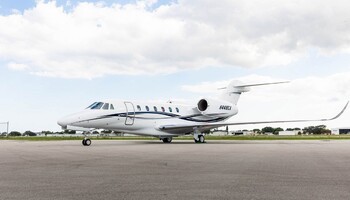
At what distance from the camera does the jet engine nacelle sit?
101ft

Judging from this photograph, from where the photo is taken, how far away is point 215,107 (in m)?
31.7

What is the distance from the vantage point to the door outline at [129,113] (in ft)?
81.8

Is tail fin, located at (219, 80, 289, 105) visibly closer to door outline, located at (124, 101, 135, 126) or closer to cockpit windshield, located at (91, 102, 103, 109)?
door outline, located at (124, 101, 135, 126)

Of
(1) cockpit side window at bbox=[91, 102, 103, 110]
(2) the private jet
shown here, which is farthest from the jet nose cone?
(1) cockpit side window at bbox=[91, 102, 103, 110]

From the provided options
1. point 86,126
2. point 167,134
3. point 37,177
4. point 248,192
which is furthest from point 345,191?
point 167,134

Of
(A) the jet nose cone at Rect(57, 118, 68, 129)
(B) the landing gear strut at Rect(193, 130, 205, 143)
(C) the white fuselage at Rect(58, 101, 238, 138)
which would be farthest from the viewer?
(B) the landing gear strut at Rect(193, 130, 205, 143)

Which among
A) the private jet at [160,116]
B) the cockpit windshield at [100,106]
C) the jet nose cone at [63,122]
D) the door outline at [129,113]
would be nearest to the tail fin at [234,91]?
the private jet at [160,116]

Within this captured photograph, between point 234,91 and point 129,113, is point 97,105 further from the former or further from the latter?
point 234,91

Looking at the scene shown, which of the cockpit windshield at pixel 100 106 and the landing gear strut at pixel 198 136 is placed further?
the landing gear strut at pixel 198 136

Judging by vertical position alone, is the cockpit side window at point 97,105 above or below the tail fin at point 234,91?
below

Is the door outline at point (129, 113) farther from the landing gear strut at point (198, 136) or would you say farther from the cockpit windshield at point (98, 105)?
the landing gear strut at point (198, 136)

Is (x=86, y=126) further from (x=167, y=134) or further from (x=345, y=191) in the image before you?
(x=345, y=191)

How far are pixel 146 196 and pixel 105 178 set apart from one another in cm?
194

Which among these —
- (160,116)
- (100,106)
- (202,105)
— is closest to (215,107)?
(202,105)
